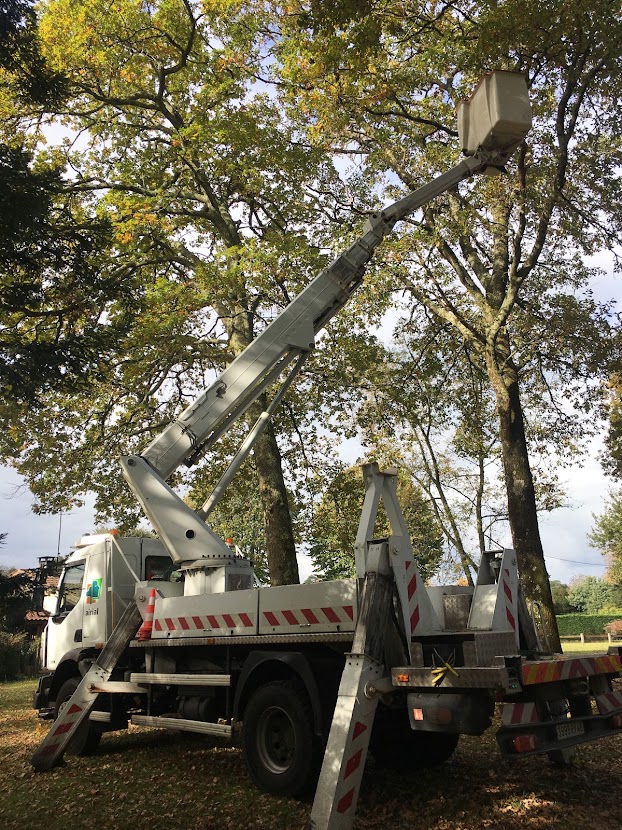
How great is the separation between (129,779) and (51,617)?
12.6 ft

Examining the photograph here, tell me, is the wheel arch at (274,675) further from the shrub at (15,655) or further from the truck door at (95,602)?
the shrub at (15,655)

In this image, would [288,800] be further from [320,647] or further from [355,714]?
[355,714]

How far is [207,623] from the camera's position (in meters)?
7.39

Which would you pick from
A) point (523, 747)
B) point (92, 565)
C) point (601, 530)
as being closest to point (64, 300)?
point (92, 565)

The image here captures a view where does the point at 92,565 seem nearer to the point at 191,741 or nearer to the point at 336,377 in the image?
the point at 191,741

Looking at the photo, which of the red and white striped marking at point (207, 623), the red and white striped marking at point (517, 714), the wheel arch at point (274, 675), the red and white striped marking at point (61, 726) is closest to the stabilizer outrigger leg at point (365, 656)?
the wheel arch at point (274, 675)

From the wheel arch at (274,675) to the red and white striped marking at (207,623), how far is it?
33 centimetres

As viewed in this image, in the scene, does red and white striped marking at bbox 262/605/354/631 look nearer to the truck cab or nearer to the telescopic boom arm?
the telescopic boom arm

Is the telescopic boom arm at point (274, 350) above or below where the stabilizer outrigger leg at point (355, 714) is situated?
above

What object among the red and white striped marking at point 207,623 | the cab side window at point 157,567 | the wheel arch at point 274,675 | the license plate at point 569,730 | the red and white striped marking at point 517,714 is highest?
the cab side window at point 157,567

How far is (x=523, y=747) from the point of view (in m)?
5.22

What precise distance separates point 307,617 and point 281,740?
1268 millimetres

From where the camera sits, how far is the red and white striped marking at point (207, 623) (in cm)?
696

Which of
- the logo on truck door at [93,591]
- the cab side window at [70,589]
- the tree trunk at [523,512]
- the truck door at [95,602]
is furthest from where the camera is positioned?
the tree trunk at [523,512]
